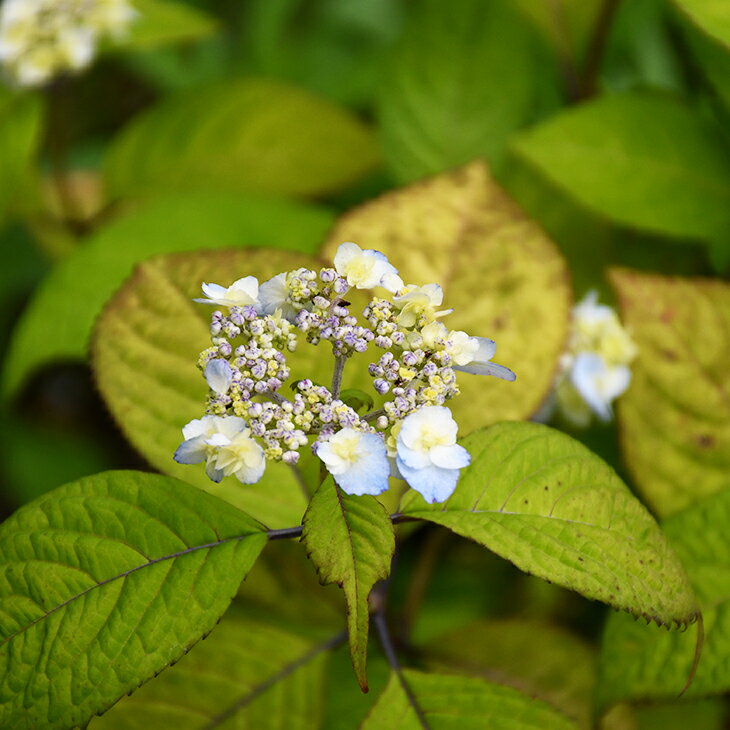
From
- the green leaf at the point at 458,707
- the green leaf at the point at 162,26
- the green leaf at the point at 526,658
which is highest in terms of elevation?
the green leaf at the point at 162,26

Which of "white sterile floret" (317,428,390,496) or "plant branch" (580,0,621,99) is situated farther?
"plant branch" (580,0,621,99)

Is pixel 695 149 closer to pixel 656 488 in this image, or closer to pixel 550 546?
pixel 656 488

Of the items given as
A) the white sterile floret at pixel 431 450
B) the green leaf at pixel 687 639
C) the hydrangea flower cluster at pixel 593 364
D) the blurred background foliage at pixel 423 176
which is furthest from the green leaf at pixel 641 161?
the white sterile floret at pixel 431 450

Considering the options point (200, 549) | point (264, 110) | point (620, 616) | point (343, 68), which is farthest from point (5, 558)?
point (343, 68)

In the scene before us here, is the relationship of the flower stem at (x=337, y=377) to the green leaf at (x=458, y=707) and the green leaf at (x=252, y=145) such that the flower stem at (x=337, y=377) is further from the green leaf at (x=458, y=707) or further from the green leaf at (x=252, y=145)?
the green leaf at (x=252, y=145)

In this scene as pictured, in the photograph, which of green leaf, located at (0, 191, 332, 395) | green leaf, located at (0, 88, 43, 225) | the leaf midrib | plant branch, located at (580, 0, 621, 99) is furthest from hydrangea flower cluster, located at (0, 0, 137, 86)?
the leaf midrib

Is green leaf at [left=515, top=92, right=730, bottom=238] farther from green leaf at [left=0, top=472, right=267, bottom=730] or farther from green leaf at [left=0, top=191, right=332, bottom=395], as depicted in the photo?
green leaf at [left=0, top=472, right=267, bottom=730]
